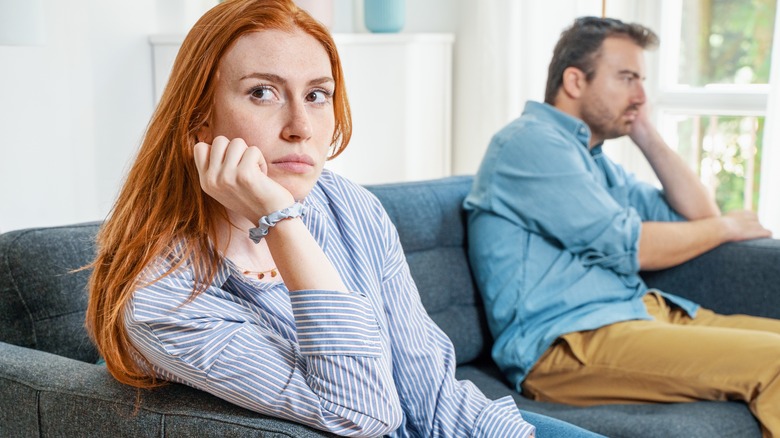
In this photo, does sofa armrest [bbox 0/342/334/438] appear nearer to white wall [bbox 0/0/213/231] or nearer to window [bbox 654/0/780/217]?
white wall [bbox 0/0/213/231]

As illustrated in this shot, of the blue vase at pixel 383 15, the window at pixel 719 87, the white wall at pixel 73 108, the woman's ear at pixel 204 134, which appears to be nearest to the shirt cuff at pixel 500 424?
the woman's ear at pixel 204 134

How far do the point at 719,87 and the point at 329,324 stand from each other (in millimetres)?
2576

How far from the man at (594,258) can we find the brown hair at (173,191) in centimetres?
111

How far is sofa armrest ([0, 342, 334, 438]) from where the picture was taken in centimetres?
115

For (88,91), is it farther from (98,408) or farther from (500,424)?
(500,424)

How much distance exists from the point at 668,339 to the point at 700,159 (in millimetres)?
1557

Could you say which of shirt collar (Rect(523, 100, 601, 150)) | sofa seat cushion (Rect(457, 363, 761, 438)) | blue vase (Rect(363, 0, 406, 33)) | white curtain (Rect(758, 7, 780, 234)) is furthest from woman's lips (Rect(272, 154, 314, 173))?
blue vase (Rect(363, 0, 406, 33))

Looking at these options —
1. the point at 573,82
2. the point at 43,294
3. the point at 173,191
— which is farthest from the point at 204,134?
the point at 573,82

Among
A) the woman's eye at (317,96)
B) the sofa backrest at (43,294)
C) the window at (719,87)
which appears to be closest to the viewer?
the woman's eye at (317,96)

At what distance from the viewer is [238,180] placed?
3.75 ft

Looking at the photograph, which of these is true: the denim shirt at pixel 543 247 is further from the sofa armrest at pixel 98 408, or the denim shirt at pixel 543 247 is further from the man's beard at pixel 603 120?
the sofa armrest at pixel 98 408

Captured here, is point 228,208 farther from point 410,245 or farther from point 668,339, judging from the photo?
point 668,339

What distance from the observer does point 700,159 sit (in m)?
3.48

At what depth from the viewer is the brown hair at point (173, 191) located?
3.90 feet
